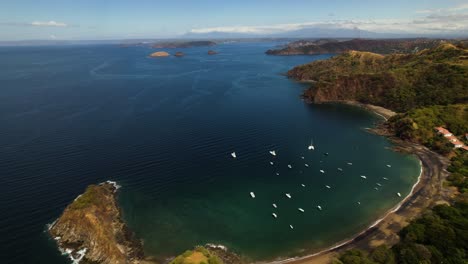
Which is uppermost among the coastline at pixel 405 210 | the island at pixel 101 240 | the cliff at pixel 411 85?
the cliff at pixel 411 85

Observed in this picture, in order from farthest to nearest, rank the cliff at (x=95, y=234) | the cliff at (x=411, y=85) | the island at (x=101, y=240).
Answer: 1. the cliff at (x=411, y=85)
2. the cliff at (x=95, y=234)
3. the island at (x=101, y=240)

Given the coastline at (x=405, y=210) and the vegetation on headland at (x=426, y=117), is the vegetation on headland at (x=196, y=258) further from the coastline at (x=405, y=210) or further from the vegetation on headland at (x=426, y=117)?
the vegetation on headland at (x=426, y=117)

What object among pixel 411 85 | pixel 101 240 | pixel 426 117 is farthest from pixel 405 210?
pixel 411 85

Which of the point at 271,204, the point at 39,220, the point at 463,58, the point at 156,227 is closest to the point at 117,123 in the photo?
the point at 39,220

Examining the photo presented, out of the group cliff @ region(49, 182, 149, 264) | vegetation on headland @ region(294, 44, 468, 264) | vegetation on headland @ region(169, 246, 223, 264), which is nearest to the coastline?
vegetation on headland @ region(294, 44, 468, 264)

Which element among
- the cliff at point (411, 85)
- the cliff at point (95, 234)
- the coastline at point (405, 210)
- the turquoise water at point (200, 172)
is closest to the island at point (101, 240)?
the cliff at point (95, 234)

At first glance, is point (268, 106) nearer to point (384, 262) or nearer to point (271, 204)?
point (271, 204)
